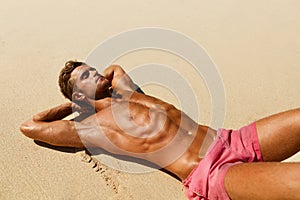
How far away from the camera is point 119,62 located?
3.93 metres

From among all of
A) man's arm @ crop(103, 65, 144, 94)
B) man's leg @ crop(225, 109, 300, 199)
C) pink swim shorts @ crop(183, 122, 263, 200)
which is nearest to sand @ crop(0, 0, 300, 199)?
man's arm @ crop(103, 65, 144, 94)

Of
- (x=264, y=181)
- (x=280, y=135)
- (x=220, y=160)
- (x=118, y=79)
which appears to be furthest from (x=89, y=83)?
(x=264, y=181)

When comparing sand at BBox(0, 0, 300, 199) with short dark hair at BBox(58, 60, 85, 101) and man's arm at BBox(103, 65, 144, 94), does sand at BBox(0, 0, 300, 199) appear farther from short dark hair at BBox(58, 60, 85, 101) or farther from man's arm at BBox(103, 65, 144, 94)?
short dark hair at BBox(58, 60, 85, 101)

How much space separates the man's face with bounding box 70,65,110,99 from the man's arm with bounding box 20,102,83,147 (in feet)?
0.92

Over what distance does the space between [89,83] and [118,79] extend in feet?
1.29

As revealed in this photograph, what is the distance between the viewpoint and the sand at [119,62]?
272cm

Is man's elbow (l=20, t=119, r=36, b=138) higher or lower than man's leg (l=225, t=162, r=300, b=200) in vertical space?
lower

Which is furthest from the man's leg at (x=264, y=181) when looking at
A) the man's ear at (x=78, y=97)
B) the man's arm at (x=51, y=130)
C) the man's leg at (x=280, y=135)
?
the man's ear at (x=78, y=97)

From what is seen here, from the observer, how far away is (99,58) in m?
4.00

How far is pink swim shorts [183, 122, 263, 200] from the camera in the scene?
222cm

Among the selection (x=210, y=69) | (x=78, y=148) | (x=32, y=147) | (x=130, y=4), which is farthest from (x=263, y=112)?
(x=130, y=4)

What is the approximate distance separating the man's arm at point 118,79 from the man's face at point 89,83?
22 centimetres

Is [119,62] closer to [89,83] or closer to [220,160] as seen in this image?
[89,83]

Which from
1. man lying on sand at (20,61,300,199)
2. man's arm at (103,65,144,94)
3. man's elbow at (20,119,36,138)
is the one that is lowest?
man's elbow at (20,119,36,138)
